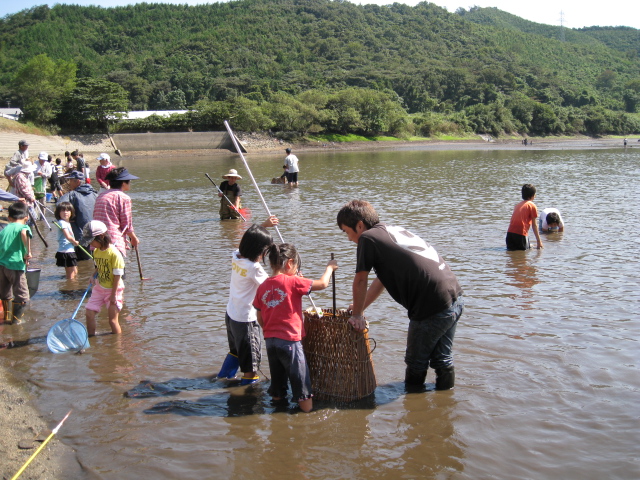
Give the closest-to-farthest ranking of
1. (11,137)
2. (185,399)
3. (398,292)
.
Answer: (398,292) < (185,399) < (11,137)

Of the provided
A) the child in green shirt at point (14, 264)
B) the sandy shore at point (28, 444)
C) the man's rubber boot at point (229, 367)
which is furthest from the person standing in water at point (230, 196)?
the sandy shore at point (28, 444)

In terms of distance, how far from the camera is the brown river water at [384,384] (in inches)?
172

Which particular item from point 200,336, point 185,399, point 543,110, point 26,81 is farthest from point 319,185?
point 543,110

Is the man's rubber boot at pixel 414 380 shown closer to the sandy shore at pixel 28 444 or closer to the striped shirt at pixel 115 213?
the sandy shore at pixel 28 444

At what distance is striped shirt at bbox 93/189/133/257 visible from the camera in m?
8.02

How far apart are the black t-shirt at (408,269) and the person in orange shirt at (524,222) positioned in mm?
6815

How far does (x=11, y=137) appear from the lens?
42875 millimetres

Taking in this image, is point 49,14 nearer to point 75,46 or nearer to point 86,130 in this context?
point 75,46

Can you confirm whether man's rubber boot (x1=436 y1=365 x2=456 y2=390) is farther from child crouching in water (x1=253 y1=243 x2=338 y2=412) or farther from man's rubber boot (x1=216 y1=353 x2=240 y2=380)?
man's rubber boot (x1=216 y1=353 x2=240 y2=380)

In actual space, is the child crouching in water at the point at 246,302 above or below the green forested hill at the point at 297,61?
below

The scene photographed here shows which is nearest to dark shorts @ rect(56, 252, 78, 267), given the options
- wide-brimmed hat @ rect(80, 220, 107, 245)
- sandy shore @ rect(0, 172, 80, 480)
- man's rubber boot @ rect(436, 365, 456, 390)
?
wide-brimmed hat @ rect(80, 220, 107, 245)

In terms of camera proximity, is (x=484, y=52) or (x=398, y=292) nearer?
(x=398, y=292)

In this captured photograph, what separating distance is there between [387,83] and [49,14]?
9589 cm

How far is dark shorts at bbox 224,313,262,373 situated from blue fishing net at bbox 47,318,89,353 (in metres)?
2.06
